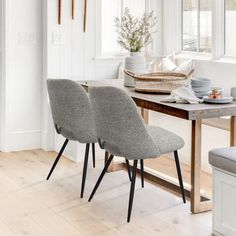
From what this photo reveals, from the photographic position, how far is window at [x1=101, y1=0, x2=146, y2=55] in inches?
210

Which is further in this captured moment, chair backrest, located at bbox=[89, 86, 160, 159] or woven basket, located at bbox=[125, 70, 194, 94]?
woven basket, located at bbox=[125, 70, 194, 94]

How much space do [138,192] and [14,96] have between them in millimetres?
1800

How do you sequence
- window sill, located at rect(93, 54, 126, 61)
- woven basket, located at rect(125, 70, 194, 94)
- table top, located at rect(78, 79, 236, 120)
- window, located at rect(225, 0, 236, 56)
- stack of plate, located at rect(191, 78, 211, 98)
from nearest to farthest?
table top, located at rect(78, 79, 236, 120)
stack of plate, located at rect(191, 78, 211, 98)
woven basket, located at rect(125, 70, 194, 94)
window, located at rect(225, 0, 236, 56)
window sill, located at rect(93, 54, 126, 61)

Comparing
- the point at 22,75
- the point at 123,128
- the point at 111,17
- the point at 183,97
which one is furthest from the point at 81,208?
the point at 111,17

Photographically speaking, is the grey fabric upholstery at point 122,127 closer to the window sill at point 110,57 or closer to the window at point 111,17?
the window sill at point 110,57

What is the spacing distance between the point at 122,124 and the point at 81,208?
72 cm

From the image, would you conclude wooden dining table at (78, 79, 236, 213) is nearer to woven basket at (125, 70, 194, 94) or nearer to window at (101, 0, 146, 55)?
woven basket at (125, 70, 194, 94)

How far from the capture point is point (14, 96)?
511 cm

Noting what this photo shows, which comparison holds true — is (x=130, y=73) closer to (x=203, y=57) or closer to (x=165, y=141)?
(x=165, y=141)

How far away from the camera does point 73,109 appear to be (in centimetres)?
390

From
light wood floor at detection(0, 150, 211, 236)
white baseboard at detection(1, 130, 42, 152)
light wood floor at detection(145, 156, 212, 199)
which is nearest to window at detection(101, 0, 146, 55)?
white baseboard at detection(1, 130, 42, 152)

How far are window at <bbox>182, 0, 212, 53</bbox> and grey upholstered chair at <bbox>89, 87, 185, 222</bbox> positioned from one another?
72.8 inches

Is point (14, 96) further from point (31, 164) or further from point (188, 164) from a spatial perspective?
point (188, 164)

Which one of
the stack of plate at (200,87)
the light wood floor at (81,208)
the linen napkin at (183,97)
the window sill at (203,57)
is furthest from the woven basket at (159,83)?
the window sill at (203,57)
